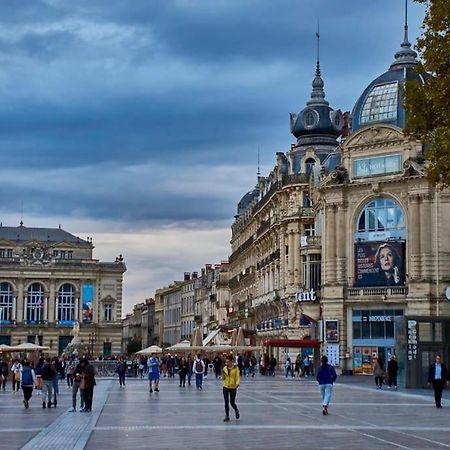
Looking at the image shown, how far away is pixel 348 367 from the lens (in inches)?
2589

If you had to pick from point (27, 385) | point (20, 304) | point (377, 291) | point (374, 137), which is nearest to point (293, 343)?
point (377, 291)

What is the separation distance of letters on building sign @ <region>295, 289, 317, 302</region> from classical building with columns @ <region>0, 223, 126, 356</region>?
58033mm

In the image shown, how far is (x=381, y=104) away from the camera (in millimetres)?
64688

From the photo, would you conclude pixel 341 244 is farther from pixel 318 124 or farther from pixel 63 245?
pixel 63 245

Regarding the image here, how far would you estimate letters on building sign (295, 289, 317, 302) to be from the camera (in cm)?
7006

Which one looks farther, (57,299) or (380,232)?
(57,299)

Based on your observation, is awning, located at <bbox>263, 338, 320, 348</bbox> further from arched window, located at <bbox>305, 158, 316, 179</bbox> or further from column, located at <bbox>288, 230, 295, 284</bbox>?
arched window, located at <bbox>305, 158, 316, 179</bbox>

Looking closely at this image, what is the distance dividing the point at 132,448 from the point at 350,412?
11.9 m

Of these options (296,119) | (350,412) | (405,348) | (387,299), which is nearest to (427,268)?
(387,299)

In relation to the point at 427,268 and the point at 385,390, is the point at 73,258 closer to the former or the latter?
the point at 427,268

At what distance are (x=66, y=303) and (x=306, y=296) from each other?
6331 cm

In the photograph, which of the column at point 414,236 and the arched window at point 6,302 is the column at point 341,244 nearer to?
the column at point 414,236

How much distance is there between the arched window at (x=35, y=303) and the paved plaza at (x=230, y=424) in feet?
295

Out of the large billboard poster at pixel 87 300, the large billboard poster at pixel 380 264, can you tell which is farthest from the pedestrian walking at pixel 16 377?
the large billboard poster at pixel 87 300
